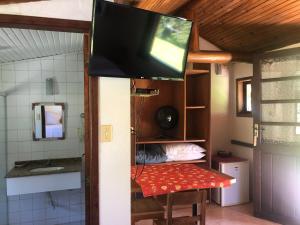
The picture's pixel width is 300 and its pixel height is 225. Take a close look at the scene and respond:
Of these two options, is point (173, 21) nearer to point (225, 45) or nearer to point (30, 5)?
point (30, 5)

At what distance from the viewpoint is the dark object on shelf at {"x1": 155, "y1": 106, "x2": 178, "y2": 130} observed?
3408 millimetres

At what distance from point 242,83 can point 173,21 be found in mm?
2529

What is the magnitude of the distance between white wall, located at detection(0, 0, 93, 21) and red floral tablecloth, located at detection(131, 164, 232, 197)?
1347 millimetres

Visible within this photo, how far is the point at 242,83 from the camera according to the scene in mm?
4082

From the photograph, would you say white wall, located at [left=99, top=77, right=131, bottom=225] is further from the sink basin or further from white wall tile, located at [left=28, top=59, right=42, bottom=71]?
white wall tile, located at [left=28, top=59, right=42, bottom=71]

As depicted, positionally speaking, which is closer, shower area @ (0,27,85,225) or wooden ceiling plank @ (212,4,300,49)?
wooden ceiling plank @ (212,4,300,49)

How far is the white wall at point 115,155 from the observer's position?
1.85 meters

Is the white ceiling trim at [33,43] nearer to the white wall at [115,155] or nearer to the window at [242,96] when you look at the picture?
the white wall at [115,155]

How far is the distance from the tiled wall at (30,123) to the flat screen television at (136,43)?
1781 millimetres

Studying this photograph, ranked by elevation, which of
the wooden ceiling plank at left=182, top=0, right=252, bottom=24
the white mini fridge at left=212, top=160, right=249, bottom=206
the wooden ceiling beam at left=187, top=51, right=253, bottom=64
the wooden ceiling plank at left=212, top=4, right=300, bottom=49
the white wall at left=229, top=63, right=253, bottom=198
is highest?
the wooden ceiling plank at left=182, top=0, right=252, bottom=24

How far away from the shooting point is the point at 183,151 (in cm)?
327

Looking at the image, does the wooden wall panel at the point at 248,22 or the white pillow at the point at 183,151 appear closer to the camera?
the wooden wall panel at the point at 248,22

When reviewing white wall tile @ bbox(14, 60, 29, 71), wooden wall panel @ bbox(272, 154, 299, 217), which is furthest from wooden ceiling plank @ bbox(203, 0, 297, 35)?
white wall tile @ bbox(14, 60, 29, 71)

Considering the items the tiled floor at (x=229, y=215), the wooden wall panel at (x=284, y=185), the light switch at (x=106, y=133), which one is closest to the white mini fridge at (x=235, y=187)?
the tiled floor at (x=229, y=215)
